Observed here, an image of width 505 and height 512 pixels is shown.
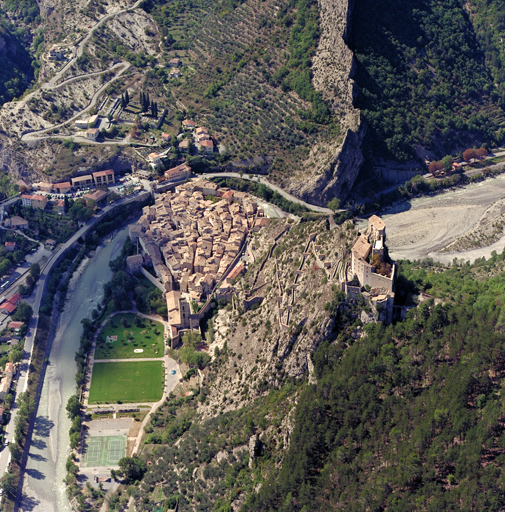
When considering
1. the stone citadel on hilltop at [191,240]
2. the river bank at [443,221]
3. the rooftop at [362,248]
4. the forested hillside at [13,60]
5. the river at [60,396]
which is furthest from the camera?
the forested hillside at [13,60]

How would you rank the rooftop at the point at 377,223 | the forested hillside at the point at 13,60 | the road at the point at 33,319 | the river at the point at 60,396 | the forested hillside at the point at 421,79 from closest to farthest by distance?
1. the rooftop at the point at 377,223
2. the river at the point at 60,396
3. the road at the point at 33,319
4. the forested hillside at the point at 421,79
5. the forested hillside at the point at 13,60

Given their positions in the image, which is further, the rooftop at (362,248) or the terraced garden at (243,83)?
the terraced garden at (243,83)

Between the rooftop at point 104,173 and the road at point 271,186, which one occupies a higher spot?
the rooftop at point 104,173

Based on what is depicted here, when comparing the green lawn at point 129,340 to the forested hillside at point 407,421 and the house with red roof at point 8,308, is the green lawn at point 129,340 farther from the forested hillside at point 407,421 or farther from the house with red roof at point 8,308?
the forested hillside at point 407,421

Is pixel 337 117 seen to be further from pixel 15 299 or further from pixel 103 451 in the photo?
pixel 103 451

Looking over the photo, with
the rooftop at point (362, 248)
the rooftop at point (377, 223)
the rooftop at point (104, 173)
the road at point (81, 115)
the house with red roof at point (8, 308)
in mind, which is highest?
the road at point (81, 115)

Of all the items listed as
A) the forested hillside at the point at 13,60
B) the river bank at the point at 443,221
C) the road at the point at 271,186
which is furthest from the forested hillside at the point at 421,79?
the forested hillside at the point at 13,60
